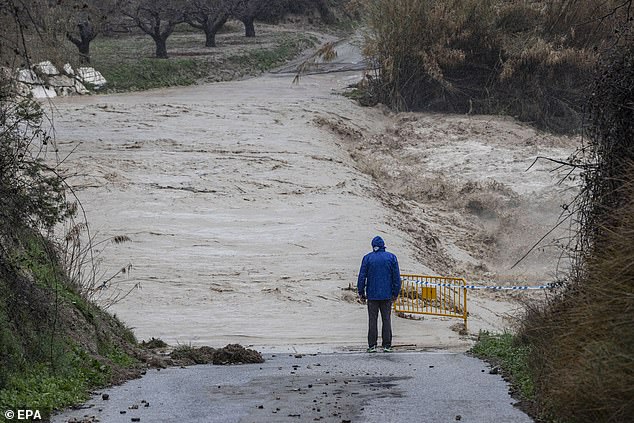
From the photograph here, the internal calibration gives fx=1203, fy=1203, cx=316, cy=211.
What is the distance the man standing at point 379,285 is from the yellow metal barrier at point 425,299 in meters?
4.82

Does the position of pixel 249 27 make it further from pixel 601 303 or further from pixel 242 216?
pixel 601 303

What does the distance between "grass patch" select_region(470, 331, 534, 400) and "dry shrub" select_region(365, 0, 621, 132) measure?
32.8m

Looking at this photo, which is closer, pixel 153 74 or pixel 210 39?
pixel 153 74

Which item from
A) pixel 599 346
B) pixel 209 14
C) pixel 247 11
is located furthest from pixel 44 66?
pixel 247 11

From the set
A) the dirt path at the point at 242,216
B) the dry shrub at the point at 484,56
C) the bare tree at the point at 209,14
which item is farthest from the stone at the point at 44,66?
the bare tree at the point at 209,14

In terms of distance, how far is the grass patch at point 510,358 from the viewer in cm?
1223

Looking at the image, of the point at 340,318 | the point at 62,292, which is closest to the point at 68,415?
the point at 62,292

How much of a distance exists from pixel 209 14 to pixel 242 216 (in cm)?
3654

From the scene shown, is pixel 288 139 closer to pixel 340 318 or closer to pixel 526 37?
pixel 526 37

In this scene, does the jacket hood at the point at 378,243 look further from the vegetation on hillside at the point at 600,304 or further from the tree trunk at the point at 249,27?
the tree trunk at the point at 249,27

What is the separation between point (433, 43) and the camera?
5144 centimetres

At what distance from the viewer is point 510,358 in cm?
1473

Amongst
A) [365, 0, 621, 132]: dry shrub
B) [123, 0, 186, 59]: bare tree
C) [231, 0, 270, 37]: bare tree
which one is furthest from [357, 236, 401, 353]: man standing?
[231, 0, 270, 37]: bare tree

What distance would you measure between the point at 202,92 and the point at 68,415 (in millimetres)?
43458
